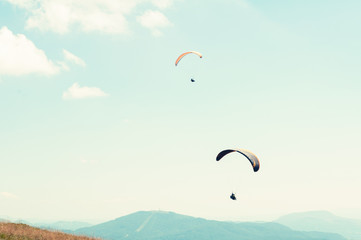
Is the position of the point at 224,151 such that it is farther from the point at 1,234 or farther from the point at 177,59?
the point at 1,234

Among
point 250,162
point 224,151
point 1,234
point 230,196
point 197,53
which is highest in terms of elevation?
point 197,53

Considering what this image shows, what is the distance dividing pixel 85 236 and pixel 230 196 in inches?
487

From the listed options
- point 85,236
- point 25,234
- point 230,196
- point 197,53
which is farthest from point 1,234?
point 197,53

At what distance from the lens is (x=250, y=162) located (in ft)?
89.5

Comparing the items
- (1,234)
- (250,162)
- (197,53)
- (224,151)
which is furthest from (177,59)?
(1,234)

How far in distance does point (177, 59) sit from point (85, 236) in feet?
80.8

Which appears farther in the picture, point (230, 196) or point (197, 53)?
point (197, 53)

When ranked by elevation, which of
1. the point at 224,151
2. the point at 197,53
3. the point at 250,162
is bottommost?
the point at 250,162

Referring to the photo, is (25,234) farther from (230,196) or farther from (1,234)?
(230,196)

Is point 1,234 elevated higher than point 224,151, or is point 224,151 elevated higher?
point 224,151

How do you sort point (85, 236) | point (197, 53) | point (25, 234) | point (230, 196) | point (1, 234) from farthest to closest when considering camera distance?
1. point (197, 53)
2. point (230, 196)
3. point (85, 236)
4. point (25, 234)
5. point (1, 234)

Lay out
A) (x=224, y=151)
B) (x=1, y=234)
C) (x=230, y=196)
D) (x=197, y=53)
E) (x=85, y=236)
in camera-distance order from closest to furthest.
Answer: (x=1, y=234)
(x=85, y=236)
(x=230, y=196)
(x=224, y=151)
(x=197, y=53)

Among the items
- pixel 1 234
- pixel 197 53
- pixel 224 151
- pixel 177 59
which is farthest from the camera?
pixel 177 59

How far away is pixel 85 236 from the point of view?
84.8 feet
